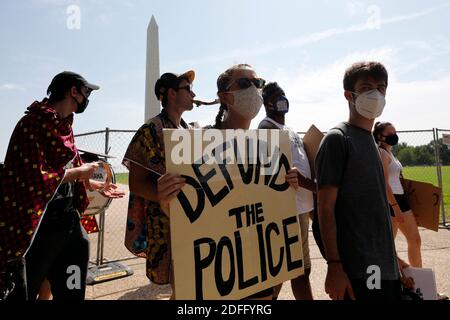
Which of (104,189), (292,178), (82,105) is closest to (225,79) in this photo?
(292,178)

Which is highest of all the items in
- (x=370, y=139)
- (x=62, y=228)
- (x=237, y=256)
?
(x=370, y=139)

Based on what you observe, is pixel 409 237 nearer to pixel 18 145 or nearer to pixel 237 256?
pixel 237 256

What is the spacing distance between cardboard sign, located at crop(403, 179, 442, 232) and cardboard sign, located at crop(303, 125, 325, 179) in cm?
146

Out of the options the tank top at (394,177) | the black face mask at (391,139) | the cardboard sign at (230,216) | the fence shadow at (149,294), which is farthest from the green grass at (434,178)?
the cardboard sign at (230,216)

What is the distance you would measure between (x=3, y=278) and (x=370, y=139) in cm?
226

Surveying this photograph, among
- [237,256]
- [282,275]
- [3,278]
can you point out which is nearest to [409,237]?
[282,275]

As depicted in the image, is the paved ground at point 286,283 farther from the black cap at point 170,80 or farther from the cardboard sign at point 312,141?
the black cap at point 170,80

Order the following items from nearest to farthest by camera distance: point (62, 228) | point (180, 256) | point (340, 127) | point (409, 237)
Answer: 1. point (180, 256)
2. point (340, 127)
3. point (62, 228)
4. point (409, 237)

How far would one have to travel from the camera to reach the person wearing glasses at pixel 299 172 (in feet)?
9.08

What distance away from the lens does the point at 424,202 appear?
369 centimetres

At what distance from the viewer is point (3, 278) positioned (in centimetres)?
209

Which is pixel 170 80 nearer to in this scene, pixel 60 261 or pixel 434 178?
pixel 60 261

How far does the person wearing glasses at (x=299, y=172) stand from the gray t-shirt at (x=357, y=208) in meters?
0.71

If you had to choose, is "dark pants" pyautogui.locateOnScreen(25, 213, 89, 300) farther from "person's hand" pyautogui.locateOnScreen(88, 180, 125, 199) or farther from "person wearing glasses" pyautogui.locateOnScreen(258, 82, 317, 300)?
"person wearing glasses" pyautogui.locateOnScreen(258, 82, 317, 300)
